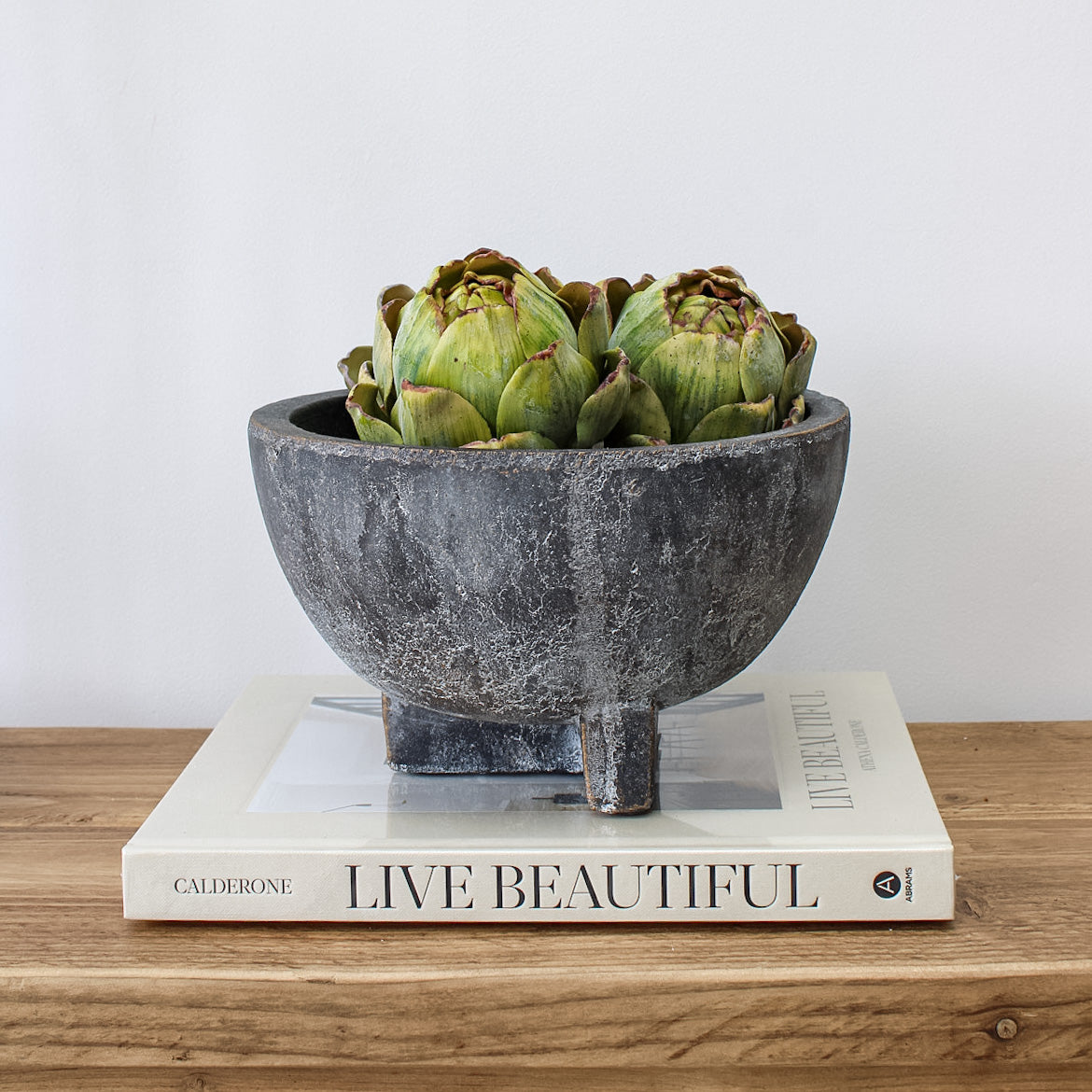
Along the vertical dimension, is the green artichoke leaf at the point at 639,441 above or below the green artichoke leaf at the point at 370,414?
below

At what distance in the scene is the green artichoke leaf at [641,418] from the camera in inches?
20.9

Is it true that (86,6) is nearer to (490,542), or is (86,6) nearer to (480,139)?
(480,139)

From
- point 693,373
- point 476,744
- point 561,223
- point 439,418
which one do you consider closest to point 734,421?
point 693,373

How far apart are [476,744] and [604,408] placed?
22cm

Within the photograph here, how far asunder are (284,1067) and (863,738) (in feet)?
1.17

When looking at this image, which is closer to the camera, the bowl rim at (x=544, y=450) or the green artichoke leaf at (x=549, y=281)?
the bowl rim at (x=544, y=450)

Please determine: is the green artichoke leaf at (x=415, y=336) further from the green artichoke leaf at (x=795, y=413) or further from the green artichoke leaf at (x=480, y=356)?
the green artichoke leaf at (x=795, y=413)

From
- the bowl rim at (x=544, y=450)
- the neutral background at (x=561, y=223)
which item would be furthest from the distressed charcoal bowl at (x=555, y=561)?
the neutral background at (x=561, y=223)

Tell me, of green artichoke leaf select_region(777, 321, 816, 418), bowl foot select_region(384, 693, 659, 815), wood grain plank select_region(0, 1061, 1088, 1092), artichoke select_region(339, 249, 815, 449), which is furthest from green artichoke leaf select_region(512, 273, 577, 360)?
wood grain plank select_region(0, 1061, 1088, 1092)

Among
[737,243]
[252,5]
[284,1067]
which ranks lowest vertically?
[284,1067]

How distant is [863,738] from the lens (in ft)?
2.28

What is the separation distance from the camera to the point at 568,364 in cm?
51

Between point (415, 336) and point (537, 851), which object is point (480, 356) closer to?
point (415, 336)

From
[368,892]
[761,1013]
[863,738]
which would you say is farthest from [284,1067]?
[863,738]
